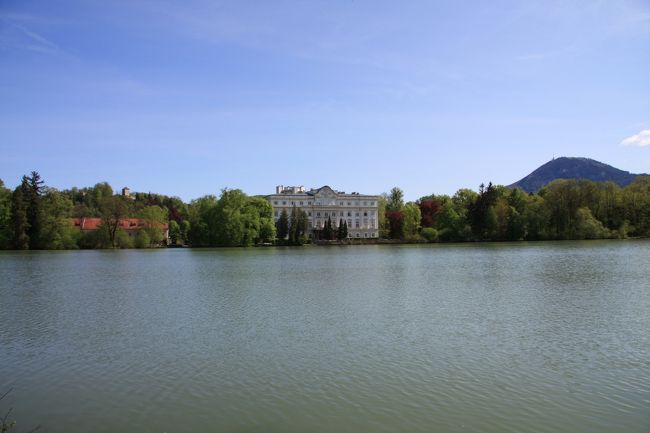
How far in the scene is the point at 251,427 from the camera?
8188 mm

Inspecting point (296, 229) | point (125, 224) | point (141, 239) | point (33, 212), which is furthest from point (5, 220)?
point (296, 229)

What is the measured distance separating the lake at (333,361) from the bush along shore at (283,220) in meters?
57.0

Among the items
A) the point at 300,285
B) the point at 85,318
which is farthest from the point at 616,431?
the point at 300,285

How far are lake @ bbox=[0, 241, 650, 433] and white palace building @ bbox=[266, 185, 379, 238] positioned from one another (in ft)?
311

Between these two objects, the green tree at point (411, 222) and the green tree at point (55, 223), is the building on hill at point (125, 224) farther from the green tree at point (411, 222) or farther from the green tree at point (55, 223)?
the green tree at point (411, 222)

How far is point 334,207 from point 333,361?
356ft

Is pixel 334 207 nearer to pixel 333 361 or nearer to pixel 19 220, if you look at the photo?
pixel 19 220

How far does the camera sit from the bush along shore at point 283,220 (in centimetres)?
7425

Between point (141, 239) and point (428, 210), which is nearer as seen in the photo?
point (141, 239)

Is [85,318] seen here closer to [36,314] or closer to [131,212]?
[36,314]

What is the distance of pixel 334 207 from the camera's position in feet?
395

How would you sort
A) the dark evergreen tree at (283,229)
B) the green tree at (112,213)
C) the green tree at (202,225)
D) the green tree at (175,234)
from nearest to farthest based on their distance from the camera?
the green tree at (112,213) → the green tree at (202,225) → the dark evergreen tree at (283,229) → the green tree at (175,234)

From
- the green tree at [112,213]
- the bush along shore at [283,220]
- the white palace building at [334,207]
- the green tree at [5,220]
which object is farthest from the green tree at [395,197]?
the green tree at [5,220]

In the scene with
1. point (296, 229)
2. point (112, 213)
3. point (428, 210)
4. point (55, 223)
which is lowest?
point (296, 229)
